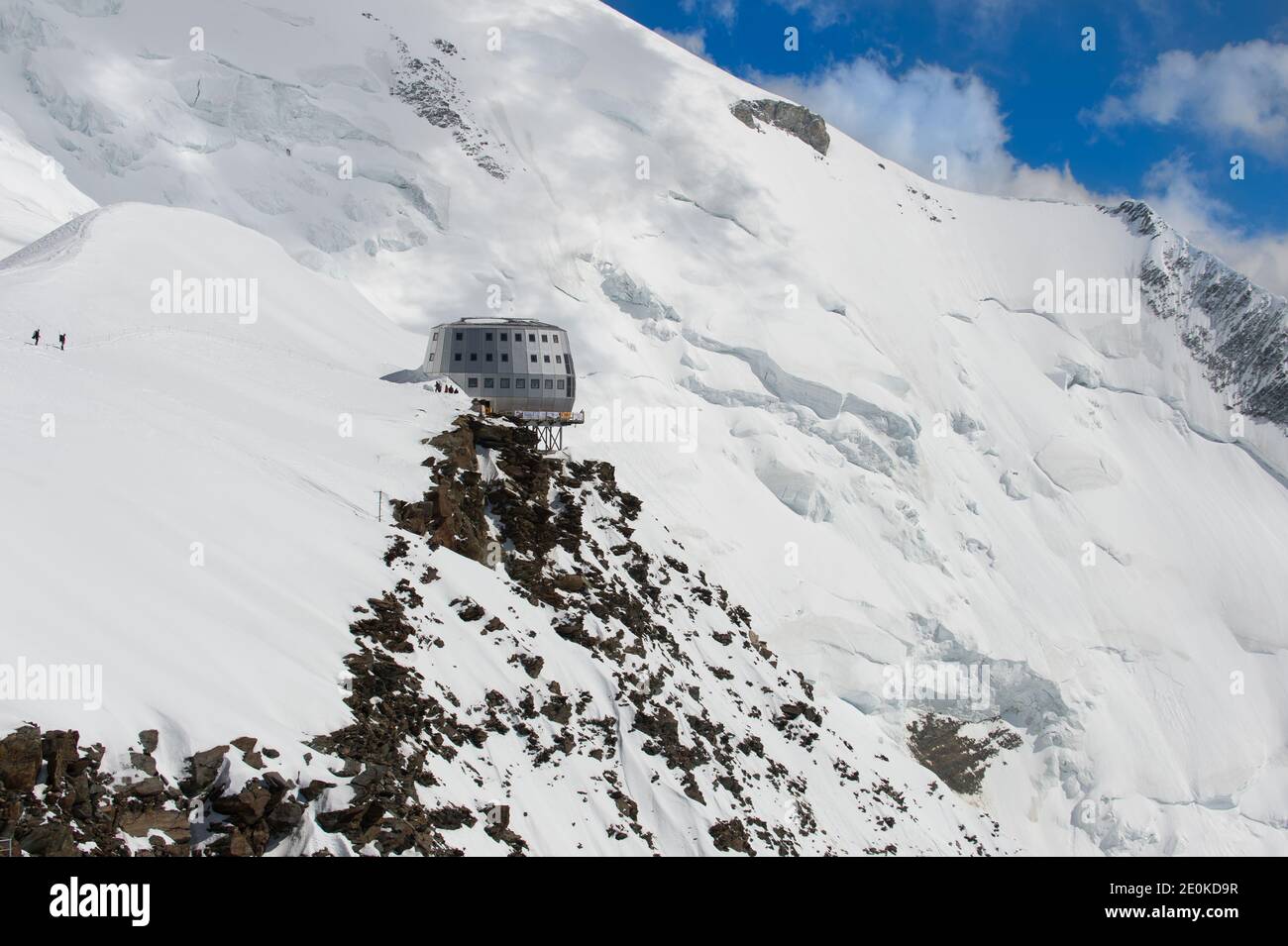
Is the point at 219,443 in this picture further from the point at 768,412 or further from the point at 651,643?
the point at 768,412

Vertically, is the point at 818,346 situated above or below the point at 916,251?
below

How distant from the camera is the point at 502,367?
179 feet

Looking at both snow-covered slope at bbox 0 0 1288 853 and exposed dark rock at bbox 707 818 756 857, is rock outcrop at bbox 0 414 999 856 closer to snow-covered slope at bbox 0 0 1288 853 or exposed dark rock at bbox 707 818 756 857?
exposed dark rock at bbox 707 818 756 857

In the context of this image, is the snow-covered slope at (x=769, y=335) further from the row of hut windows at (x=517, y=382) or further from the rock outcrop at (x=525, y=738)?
the rock outcrop at (x=525, y=738)

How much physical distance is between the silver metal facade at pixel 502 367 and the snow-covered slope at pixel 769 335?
16.3ft

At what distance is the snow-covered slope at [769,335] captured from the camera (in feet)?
304

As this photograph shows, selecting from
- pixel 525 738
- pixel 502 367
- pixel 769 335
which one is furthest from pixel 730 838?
pixel 769 335

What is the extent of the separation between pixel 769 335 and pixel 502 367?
67.5m

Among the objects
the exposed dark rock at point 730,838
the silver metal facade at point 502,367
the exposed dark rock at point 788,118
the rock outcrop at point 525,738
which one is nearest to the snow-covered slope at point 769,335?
the exposed dark rock at point 788,118

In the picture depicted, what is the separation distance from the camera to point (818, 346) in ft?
397

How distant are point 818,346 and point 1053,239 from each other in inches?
2648

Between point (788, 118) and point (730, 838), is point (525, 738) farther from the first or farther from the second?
point (788, 118)

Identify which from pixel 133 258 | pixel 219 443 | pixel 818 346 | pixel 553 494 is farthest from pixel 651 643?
pixel 818 346

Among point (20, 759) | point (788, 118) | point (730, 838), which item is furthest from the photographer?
point (788, 118)
